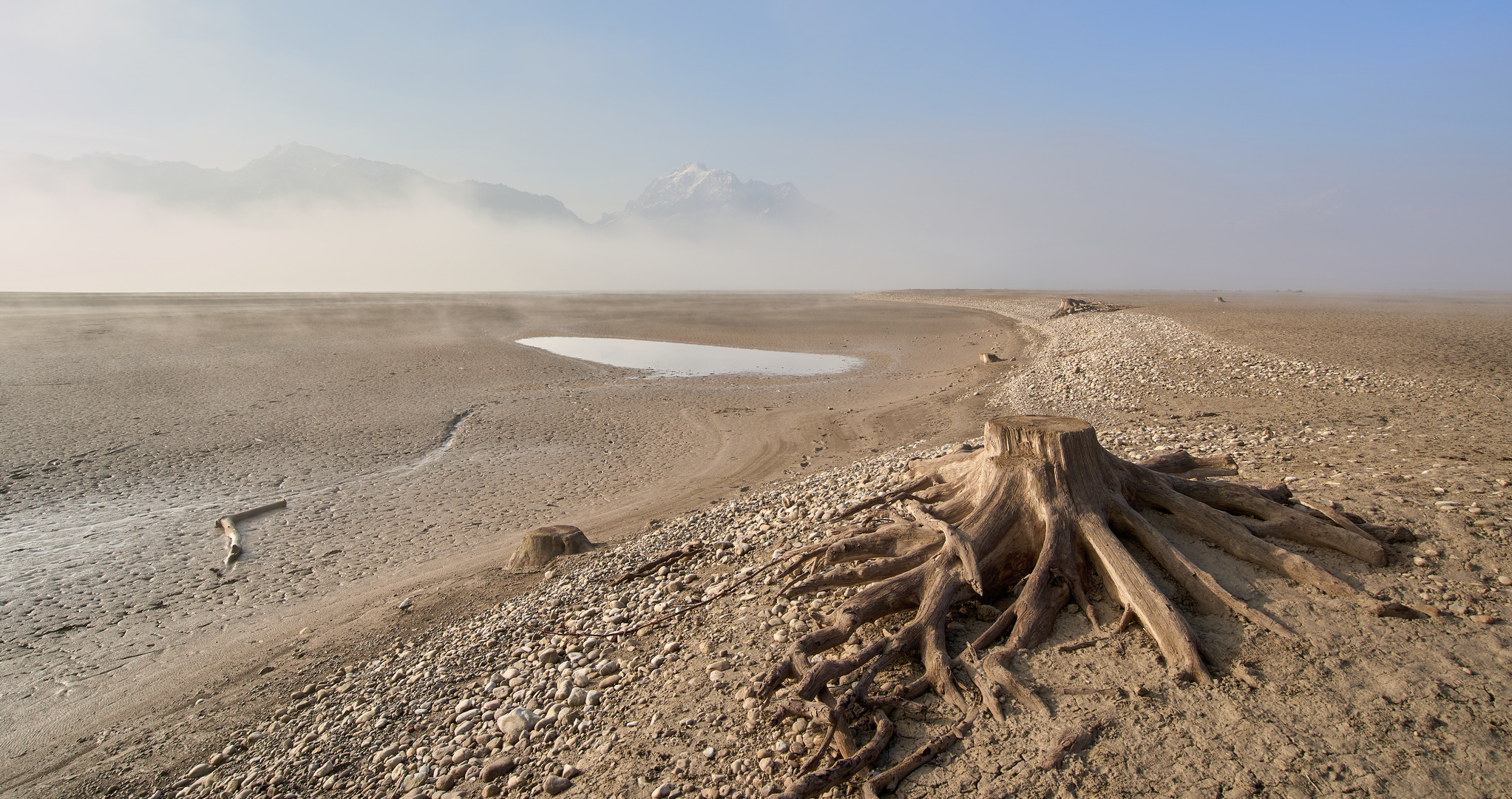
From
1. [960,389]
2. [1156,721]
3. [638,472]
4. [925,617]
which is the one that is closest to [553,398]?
[638,472]

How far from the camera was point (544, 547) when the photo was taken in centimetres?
861

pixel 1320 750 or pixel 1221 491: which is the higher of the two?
pixel 1221 491

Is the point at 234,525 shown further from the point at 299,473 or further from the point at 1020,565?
the point at 1020,565

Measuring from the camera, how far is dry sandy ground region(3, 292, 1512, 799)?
3.41 metres

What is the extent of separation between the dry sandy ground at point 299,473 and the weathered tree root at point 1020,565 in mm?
5166

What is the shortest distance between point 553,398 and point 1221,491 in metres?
17.7

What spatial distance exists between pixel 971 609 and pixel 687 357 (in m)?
26.1

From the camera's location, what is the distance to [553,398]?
2012 centimetres

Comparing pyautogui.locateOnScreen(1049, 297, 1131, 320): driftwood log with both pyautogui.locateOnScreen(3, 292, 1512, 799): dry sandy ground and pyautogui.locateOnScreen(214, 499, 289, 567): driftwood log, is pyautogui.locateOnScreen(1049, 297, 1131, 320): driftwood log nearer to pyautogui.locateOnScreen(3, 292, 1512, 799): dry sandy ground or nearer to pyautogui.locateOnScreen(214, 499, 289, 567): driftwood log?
pyautogui.locateOnScreen(3, 292, 1512, 799): dry sandy ground

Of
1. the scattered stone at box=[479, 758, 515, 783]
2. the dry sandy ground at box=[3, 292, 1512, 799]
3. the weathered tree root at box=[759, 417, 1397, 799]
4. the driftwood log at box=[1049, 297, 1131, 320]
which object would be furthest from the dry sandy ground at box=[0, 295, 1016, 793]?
the driftwood log at box=[1049, 297, 1131, 320]

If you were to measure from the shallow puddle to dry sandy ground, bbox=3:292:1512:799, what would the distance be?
16.8 ft

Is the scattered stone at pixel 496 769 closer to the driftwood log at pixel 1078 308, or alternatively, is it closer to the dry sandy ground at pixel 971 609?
the dry sandy ground at pixel 971 609

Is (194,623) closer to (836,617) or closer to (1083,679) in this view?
(836,617)

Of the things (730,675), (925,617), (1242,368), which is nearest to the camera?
(925,617)
